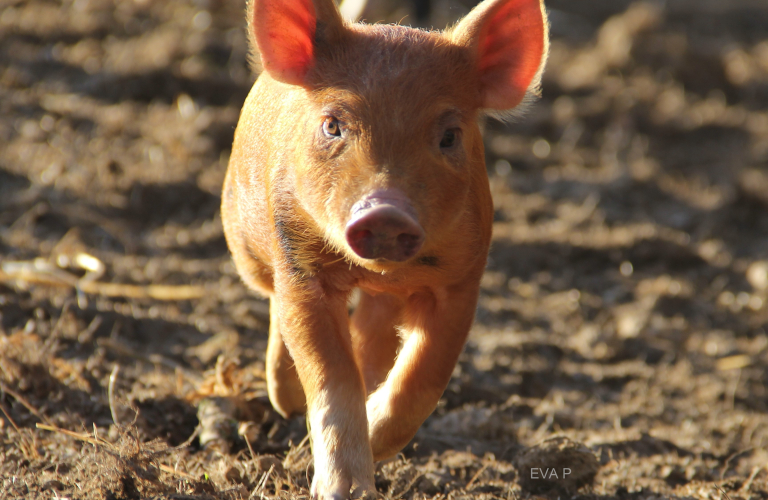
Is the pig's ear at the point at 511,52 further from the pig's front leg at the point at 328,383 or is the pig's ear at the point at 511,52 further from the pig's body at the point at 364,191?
the pig's front leg at the point at 328,383

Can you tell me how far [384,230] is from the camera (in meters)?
2.70

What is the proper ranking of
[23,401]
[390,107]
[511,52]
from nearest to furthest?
[390,107] < [511,52] < [23,401]

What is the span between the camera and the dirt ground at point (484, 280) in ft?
12.6

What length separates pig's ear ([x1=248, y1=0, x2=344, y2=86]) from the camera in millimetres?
3268

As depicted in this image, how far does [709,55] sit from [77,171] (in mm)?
7088

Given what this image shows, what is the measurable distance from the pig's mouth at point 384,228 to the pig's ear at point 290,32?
2.65 feet

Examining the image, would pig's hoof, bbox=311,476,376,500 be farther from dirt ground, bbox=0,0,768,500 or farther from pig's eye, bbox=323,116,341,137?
pig's eye, bbox=323,116,341,137

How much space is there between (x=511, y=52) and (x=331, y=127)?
0.88 metres

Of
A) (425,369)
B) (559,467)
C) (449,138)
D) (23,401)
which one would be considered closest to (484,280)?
(559,467)

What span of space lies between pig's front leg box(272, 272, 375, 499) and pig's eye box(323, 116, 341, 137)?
570 millimetres

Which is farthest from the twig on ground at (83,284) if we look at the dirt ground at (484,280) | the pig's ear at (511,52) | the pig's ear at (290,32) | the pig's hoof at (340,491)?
the pig's ear at (511,52)

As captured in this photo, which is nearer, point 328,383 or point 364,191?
point 364,191

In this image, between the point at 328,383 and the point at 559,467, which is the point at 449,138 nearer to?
the point at 328,383

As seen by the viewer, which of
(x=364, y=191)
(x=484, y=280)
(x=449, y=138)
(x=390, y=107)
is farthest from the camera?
(x=484, y=280)
